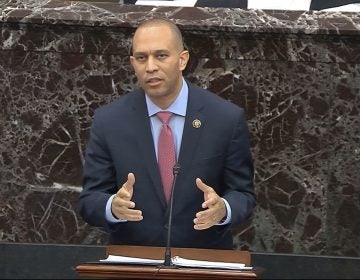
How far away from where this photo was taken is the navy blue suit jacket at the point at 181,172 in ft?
13.1

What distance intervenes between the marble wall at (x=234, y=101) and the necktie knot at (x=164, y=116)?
1.22 m

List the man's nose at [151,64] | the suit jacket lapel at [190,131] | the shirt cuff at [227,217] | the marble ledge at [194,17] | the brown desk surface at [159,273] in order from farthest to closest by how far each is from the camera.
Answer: the marble ledge at [194,17] → the suit jacket lapel at [190,131] → the man's nose at [151,64] → the shirt cuff at [227,217] → the brown desk surface at [159,273]

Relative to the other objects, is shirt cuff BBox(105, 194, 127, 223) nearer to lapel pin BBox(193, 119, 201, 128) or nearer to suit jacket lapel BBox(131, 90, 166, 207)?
suit jacket lapel BBox(131, 90, 166, 207)

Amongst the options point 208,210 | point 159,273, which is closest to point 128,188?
point 208,210

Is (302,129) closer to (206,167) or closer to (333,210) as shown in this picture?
(333,210)

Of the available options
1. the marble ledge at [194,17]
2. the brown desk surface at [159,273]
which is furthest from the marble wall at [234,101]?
the brown desk surface at [159,273]

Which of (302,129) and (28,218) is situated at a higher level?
(302,129)

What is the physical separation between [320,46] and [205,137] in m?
1.39

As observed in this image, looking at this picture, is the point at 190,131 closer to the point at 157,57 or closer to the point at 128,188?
the point at 157,57

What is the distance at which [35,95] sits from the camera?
5.36m

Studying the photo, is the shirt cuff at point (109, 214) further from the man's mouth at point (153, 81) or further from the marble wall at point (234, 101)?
the marble wall at point (234, 101)

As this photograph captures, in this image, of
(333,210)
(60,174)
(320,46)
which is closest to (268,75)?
(320,46)

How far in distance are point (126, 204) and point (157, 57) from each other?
63 cm

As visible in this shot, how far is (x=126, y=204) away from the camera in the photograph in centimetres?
361
